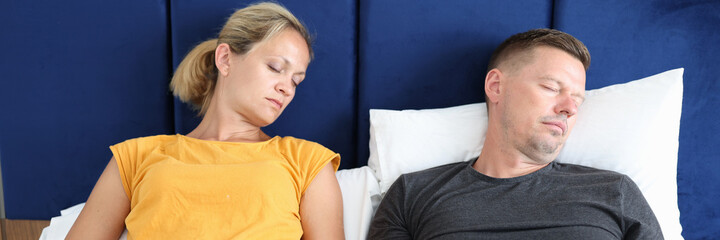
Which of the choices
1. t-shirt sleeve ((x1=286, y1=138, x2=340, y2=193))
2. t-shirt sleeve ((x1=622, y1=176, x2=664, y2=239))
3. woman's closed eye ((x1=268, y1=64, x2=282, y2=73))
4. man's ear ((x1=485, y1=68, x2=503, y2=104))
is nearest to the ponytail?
woman's closed eye ((x1=268, y1=64, x2=282, y2=73))

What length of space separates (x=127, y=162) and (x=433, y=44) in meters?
0.85

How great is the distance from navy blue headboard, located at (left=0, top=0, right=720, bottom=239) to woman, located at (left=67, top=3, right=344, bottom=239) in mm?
174

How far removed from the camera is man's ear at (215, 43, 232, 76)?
1299 millimetres

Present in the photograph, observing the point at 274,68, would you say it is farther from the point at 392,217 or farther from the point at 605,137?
the point at 605,137

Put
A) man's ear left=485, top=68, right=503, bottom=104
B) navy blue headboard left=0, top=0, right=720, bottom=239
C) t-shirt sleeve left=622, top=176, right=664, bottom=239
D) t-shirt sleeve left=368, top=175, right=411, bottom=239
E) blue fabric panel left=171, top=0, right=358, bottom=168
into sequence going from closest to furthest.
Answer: t-shirt sleeve left=622, top=176, right=664, bottom=239 < t-shirt sleeve left=368, top=175, right=411, bottom=239 < man's ear left=485, top=68, right=503, bottom=104 < navy blue headboard left=0, top=0, right=720, bottom=239 < blue fabric panel left=171, top=0, right=358, bottom=168

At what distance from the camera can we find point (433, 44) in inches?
56.4

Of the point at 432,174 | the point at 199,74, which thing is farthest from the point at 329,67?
the point at 432,174

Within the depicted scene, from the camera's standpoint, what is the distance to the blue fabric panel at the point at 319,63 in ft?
4.82

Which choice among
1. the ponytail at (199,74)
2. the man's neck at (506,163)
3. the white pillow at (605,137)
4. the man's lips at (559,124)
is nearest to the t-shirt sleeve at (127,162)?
the ponytail at (199,74)

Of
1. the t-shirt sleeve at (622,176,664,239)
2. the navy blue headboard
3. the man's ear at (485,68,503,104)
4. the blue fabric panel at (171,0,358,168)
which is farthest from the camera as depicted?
the blue fabric panel at (171,0,358,168)

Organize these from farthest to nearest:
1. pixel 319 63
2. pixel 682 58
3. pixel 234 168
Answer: pixel 319 63 < pixel 682 58 < pixel 234 168

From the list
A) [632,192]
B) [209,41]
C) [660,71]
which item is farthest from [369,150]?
[660,71]

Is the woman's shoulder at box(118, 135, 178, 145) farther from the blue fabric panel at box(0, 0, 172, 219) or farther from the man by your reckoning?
the man

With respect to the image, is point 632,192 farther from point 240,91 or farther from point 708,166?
point 240,91
